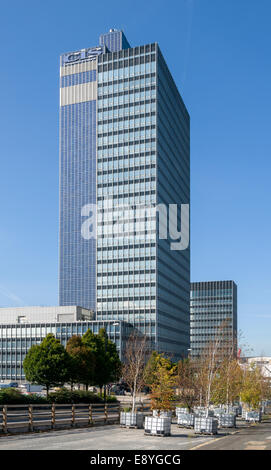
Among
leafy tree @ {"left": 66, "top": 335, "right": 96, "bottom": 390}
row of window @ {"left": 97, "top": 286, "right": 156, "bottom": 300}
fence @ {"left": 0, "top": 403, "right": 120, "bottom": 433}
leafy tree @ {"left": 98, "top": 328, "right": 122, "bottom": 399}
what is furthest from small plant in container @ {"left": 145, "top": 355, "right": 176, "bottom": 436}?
row of window @ {"left": 97, "top": 286, "right": 156, "bottom": 300}

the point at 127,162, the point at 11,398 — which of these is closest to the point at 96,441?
the point at 11,398

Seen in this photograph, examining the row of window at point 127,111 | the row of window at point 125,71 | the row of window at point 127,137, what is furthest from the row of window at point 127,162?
the row of window at point 125,71

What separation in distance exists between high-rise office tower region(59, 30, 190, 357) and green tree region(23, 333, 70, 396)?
85845 millimetres

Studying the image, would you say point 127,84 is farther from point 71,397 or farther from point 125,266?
point 71,397

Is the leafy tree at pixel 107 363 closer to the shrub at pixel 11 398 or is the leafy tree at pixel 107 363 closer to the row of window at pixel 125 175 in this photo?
the shrub at pixel 11 398

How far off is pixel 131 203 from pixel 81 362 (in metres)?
92.8

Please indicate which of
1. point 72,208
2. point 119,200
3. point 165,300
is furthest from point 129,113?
point 165,300

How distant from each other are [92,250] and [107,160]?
34.0 m

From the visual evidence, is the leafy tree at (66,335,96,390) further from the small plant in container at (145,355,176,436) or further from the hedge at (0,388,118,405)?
the small plant in container at (145,355,176,436)

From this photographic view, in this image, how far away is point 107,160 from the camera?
170 m

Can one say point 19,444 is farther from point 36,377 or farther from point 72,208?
point 72,208

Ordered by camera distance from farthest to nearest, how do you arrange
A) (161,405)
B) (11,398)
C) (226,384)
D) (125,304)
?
(125,304) < (226,384) < (11,398) < (161,405)

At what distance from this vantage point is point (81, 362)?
7462 centimetres
